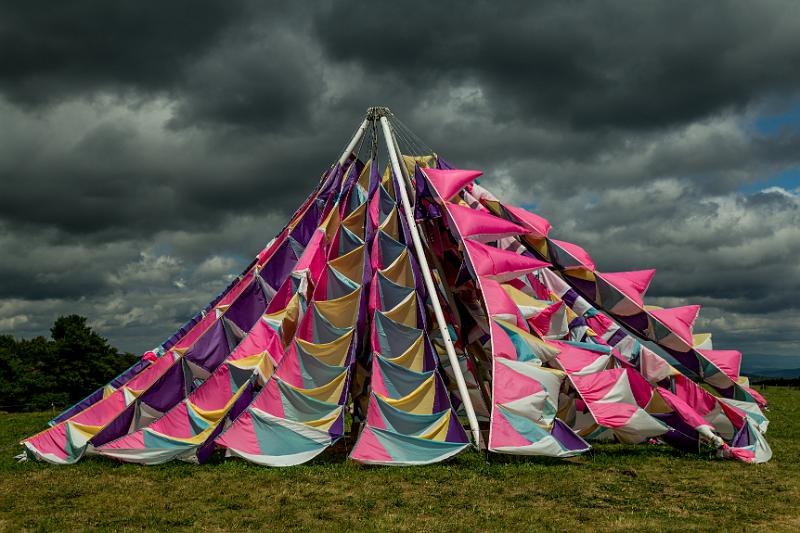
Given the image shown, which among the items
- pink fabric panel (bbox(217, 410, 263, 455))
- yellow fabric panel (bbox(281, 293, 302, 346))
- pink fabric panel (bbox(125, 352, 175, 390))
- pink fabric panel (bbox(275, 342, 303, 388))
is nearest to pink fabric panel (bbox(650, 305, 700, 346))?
yellow fabric panel (bbox(281, 293, 302, 346))

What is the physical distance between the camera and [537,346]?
15.4 metres

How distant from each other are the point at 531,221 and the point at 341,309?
6745 millimetres

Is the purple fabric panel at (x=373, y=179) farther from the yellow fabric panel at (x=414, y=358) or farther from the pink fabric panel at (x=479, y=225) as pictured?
the yellow fabric panel at (x=414, y=358)

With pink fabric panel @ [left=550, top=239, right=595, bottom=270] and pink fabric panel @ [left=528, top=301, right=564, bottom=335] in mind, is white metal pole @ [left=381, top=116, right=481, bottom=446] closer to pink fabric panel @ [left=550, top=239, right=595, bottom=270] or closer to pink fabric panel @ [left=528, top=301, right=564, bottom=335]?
pink fabric panel @ [left=528, top=301, right=564, bottom=335]

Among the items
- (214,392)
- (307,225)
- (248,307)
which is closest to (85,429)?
(214,392)

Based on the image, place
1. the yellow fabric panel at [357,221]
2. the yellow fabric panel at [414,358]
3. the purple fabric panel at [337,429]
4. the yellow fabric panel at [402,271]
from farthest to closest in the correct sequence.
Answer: the yellow fabric panel at [357,221]
the yellow fabric panel at [402,271]
the yellow fabric panel at [414,358]
the purple fabric panel at [337,429]

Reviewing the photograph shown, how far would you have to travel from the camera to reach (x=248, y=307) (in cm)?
1848

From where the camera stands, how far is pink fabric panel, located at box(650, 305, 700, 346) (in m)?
18.1

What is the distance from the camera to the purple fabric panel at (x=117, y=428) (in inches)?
627

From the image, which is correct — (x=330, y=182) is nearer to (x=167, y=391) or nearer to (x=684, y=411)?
(x=167, y=391)

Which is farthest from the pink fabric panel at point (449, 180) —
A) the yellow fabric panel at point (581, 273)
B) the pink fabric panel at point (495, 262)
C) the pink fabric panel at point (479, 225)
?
the yellow fabric panel at point (581, 273)

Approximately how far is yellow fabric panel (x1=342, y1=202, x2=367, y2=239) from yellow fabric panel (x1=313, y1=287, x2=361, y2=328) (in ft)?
8.02

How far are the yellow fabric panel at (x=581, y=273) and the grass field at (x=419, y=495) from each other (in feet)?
17.4

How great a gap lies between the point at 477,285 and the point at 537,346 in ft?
6.38
